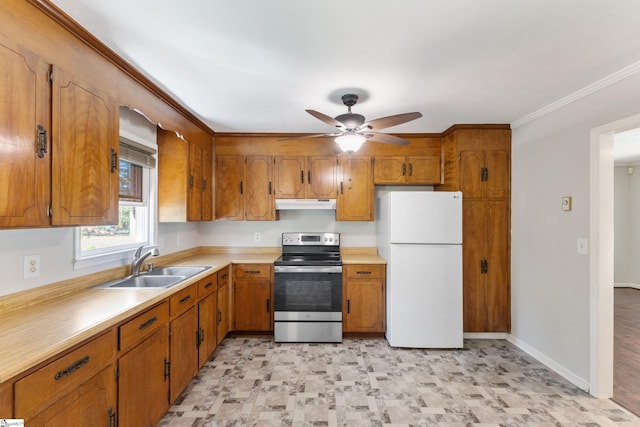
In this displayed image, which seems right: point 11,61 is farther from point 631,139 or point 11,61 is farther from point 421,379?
point 631,139

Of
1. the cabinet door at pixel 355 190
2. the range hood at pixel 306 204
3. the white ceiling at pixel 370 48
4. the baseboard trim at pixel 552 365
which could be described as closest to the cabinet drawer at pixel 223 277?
the range hood at pixel 306 204

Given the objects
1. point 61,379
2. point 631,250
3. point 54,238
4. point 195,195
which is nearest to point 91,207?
point 54,238

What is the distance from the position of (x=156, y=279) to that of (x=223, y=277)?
0.78 m

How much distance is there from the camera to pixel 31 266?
1681 mm

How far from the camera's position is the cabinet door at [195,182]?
311cm

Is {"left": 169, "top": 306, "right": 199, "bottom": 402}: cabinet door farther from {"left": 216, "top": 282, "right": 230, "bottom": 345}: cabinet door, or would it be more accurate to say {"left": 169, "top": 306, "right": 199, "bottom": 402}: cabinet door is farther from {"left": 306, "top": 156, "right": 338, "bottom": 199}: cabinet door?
{"left": 306, "top": 156, "right": 338, "bottom": 199}: cabinet door

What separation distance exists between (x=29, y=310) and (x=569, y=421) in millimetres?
3406

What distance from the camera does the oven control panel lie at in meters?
3.87

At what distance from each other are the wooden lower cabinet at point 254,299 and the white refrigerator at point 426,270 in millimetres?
1386

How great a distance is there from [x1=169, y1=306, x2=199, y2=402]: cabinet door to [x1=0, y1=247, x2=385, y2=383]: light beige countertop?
0.92 ft

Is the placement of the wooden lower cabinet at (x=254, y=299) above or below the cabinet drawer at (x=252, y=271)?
below

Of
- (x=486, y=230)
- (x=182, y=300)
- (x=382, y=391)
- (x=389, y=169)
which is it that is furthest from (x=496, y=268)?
(x=182, y=300)

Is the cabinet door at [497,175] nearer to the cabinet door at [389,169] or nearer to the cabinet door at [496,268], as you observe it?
the cabinet door at [496,268]

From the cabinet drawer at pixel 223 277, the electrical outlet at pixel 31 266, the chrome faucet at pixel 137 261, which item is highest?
the electrical outlet at pixel 31 266
